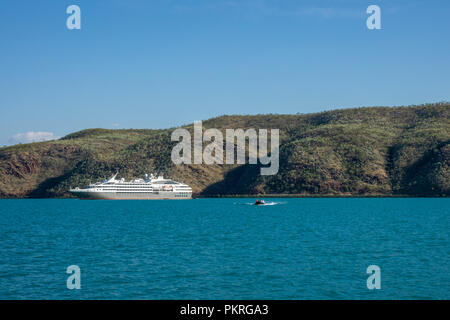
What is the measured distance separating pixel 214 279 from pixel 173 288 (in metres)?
3.27

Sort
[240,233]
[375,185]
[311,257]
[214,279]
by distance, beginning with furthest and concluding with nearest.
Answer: [375,185], [240,233], [311,257], [214,279]

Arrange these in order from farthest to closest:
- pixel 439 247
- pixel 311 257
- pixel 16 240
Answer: pixel 16 240, pixel 439 247, pixel 311 257

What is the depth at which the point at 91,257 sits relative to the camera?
43.2 m

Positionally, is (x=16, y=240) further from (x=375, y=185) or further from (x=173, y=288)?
(x=375, y=185)

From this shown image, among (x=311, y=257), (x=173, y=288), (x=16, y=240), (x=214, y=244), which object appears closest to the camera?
(x=173, y=288)

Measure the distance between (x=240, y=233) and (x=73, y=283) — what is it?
32588mm

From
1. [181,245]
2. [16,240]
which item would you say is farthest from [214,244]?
[16,240]
